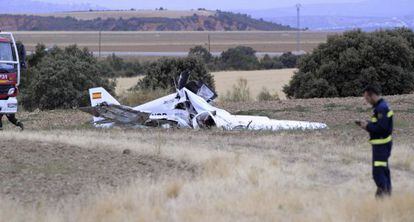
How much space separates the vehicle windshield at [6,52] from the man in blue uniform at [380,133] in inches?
446

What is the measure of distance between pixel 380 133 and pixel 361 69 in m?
26.7

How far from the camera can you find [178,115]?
20844 mm

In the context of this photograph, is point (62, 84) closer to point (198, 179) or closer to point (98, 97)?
point (98, 97)

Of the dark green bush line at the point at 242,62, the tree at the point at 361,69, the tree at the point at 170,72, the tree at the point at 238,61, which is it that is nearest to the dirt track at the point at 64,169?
the tree at the point at 170,72

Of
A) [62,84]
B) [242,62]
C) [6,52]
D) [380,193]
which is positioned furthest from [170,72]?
[242,62]

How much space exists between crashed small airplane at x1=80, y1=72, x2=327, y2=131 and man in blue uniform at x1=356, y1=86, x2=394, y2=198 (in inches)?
402

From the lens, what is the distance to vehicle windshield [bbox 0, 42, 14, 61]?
60.5 ft

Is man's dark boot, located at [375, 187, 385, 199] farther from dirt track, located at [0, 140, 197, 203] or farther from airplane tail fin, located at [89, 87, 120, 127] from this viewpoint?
airplane tail fin, located at [89, 87, 120, 127]

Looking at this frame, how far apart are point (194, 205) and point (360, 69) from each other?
27.3 m

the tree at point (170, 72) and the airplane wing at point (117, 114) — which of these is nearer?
the airplane wing at point (117, 114)

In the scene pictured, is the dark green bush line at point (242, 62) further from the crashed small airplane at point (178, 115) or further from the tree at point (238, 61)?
the crashed small airplane at point (178, 115)

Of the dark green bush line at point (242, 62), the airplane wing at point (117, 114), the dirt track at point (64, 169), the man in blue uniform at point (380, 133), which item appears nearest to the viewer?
the man in blue uniform at point (380, 133)

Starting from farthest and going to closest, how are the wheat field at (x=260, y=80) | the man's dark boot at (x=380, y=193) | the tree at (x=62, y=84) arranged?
the wheat field at (x=260, y=80), the tree at (x=62, y=84), the man's dark boot at (x=380, y=193)

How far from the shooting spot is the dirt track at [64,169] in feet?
33.3
